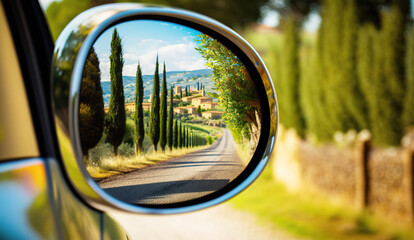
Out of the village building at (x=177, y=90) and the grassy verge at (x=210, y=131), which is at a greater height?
the village building at (x=177, y=90)

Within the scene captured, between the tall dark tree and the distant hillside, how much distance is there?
24mm

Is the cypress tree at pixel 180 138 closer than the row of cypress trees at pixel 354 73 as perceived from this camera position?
Yes

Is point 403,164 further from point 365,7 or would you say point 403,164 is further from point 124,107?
point 124,107

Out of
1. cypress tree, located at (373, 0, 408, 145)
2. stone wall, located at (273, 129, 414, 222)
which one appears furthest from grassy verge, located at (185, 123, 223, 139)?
cypress tree, located at (373, 0, 408, 145)

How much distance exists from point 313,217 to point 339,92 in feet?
7.48

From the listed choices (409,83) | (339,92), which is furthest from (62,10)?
(409,83)

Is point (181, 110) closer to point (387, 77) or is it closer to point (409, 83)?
point (409, 83)

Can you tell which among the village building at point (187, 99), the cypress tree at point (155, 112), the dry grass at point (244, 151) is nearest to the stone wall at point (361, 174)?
the dry grass at point (244, 151)

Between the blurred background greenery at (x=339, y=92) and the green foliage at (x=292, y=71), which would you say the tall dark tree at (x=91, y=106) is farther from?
the green foliage at (x=292, y=71)

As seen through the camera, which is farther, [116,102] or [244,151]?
[244,151]

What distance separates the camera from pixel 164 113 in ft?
3.84

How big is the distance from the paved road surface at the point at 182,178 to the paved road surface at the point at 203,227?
4752mm

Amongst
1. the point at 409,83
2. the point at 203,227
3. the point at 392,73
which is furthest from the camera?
the point at 203,227

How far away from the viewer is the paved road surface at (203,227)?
6059 mm
